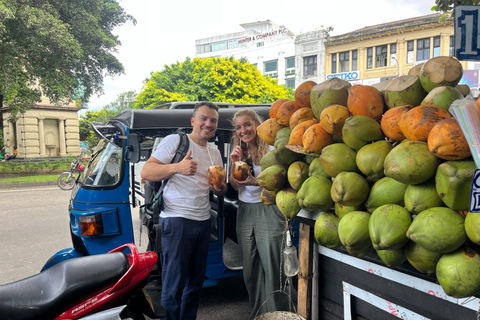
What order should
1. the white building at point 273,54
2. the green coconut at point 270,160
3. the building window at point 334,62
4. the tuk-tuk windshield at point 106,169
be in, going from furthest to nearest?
the white building at point 273,54
the building window at point 334,62
the tuk-tuk windshield at point 106,169
the green coconut at point 270,160

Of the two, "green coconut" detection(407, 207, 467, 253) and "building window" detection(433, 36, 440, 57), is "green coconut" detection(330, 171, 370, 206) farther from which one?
"building window" detection(433, 36, 440, 57)

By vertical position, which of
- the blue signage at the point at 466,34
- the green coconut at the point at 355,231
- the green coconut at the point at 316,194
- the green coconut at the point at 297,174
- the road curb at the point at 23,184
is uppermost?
the blue signage at the point at 466,34

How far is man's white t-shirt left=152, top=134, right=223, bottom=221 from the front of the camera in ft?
9.18

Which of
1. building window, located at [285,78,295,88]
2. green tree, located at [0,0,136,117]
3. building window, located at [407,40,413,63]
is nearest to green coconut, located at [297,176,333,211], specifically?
green tree, located at [0,0,136,117]

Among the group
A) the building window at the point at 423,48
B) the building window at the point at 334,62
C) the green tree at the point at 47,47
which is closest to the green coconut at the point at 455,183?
the green tree at the point at 47,47

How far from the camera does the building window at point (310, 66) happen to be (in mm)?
34125

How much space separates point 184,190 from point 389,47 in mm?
31694

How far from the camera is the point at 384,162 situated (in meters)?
1.25

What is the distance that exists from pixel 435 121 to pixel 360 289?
32.6 inches

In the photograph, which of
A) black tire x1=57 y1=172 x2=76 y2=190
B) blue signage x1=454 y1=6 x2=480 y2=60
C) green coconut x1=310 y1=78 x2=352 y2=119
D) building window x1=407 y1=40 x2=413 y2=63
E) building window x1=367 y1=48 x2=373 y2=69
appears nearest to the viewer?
green coconut x1=310 y1=78 x2=352 y2=119

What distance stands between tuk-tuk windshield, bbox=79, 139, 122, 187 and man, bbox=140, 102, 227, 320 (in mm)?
929

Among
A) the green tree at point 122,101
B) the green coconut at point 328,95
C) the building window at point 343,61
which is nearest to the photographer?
the green coconut at point 328,95

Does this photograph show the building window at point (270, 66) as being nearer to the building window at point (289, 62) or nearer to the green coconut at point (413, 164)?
the building window at point (289, 62)

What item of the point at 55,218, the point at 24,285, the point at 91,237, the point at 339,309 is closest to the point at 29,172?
the point at 55,218
